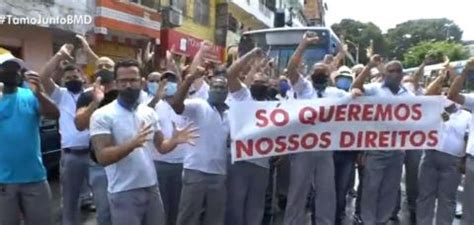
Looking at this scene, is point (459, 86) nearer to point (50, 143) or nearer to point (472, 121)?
point (472, 121)

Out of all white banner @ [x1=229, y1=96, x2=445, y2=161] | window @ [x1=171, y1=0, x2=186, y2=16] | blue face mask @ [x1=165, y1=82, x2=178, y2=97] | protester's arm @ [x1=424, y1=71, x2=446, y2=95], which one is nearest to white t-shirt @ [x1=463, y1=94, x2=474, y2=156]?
white banner @ [x1=229, y1=96, x2=445, y2=161]

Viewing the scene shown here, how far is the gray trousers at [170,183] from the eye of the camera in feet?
21.0

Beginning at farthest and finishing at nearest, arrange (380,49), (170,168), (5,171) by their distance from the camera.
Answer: (380,49)
(170,168)
(5,171)

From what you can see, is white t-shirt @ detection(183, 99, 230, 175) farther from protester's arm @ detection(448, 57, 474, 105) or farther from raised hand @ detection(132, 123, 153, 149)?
protester's arm @ detection(448, 57, 474, 105)

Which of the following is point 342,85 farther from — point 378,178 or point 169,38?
point 169,38

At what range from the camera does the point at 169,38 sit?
2119 centimetres

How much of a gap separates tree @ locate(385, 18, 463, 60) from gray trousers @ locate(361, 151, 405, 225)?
257 feet

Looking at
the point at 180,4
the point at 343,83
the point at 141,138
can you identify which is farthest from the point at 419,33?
the point at 141,138

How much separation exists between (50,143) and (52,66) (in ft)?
14.1

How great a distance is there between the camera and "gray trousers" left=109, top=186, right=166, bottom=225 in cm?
436

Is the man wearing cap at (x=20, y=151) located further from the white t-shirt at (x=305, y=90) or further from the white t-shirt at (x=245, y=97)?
the white t-shirt at (x=305, y=90)

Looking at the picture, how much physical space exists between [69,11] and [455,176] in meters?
11.5

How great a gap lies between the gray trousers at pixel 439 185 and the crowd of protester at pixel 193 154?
1cm

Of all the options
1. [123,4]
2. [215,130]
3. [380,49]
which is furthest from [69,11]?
[380,49]
